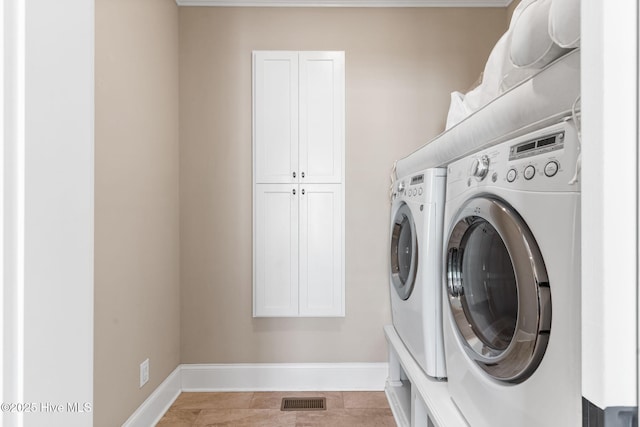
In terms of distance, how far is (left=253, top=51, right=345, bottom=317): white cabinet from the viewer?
2482mm

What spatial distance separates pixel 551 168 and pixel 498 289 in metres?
0.47

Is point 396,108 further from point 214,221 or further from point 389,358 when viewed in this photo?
point 389,358

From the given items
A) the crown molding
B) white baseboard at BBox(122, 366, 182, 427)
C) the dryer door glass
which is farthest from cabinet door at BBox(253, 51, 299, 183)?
the dryer door glass

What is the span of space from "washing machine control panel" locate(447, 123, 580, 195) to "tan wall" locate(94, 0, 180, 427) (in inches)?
56.7

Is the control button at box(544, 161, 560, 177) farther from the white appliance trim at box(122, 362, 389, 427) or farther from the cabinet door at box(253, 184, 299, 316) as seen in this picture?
the white appliance trim at box(122, 362, 389, 427)

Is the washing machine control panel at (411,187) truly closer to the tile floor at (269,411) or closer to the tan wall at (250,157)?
the tan wall at (250,157)

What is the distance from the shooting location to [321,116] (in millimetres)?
2502

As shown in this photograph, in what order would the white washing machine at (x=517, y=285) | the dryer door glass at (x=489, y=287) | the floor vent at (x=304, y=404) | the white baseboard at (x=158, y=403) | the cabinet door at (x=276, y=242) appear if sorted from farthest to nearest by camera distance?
the cabinet door at (x=276, y=242) → the floor vent at (x=304, y=404) → the white baseboard at (x=158, y=403) → the dryer door glass at (x=489, y=287) → the white washing machine at (x=517, y=285)

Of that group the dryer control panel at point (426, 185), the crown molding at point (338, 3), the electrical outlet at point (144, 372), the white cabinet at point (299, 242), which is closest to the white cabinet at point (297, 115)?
the white cabinet at point (299, 242)

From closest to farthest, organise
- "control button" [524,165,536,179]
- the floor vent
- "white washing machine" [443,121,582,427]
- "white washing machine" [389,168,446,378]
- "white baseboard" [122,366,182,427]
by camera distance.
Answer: "white washing machine" [443,121,582,427] → "control button" [524,165,536,179] → "white washing machine" [389,168,446,378] → "white baseboard" [122,366,182,427] → the floor vent

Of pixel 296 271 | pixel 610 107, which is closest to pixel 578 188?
pixel 610 107

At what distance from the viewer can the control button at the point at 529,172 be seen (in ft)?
2.81

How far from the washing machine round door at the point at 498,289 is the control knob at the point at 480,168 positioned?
0.22 ft

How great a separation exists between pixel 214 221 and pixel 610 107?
7.73 feet
